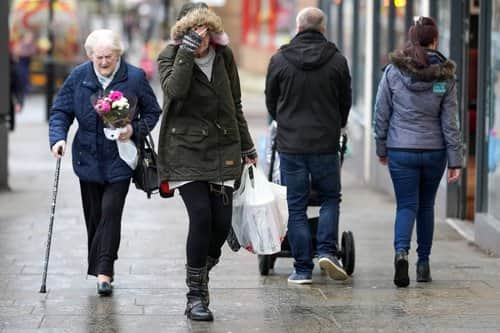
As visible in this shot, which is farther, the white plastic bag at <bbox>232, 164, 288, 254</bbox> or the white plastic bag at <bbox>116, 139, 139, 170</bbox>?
the white plastic bag at <bbox>116, 139, 139, 170</bbox>

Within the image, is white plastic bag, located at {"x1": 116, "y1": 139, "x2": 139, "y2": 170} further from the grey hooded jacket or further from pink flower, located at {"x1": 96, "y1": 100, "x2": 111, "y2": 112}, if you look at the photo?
the grey hooded jacket

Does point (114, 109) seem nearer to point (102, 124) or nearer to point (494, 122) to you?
point (102, 124)

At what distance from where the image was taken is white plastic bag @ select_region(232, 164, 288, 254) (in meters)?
7.78

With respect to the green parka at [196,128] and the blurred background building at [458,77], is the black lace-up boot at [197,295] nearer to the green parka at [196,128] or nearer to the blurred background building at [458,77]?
the green parka at [196,128]

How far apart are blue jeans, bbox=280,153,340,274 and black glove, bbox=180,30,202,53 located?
1650 millimetres

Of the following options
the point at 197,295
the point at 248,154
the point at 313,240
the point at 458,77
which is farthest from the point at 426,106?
the point at 458,77

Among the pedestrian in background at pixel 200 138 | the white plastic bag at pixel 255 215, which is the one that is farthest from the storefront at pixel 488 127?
the pedestrian in background at pixel 200 138

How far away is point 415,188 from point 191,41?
2143mm

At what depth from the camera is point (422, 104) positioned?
852 cm

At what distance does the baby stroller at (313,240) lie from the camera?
8.94m

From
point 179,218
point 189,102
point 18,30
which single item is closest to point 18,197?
point 179,218

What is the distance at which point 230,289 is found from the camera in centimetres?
859

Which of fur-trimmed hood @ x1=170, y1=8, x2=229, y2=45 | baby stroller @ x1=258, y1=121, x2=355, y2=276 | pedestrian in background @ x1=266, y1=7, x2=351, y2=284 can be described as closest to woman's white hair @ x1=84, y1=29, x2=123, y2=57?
fur-trimmed hood @ x1=170, y1=8, x2=229, y2=45

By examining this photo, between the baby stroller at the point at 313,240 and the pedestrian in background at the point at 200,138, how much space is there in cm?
149
